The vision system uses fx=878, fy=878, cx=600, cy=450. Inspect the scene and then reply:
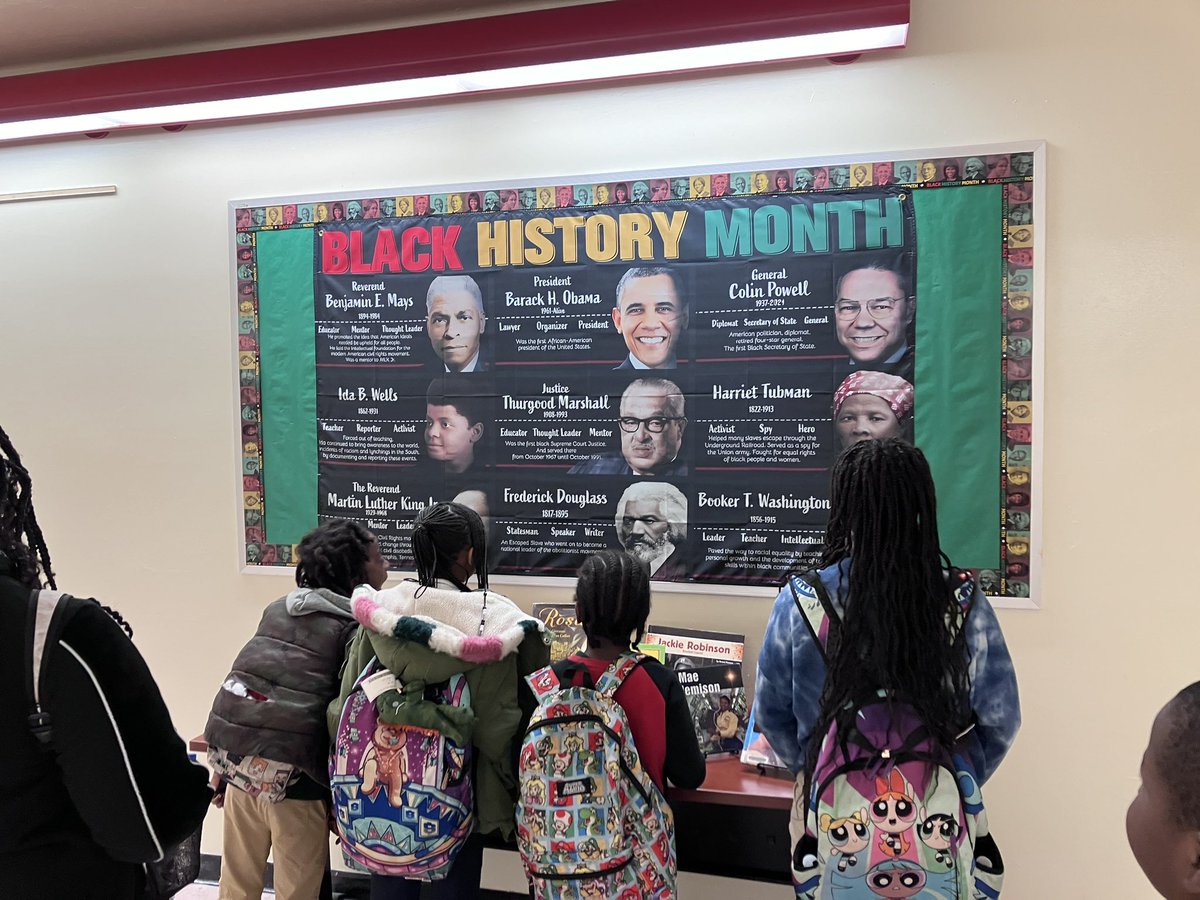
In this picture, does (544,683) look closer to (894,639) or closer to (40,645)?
(894,639)

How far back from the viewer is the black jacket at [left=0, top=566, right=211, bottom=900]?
1.26 meters

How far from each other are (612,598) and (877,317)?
4.06 feet

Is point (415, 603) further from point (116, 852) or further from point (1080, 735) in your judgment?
point (1080, 735)

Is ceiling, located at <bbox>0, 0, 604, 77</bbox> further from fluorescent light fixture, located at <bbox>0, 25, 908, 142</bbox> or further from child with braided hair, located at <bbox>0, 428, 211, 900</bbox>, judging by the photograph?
child with braided hair, located at <bbox>0, 428, 211, 900</bbox>

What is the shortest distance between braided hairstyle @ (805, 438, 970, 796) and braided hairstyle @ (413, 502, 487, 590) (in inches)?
36.0

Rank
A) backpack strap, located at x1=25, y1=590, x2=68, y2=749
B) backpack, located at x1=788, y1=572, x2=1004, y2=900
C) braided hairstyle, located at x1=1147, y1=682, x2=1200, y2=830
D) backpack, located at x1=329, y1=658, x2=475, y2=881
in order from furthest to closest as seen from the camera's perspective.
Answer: backpack, located at x1=329, y1=658, x2=475, y2=881 < backpack, located at x1=788, y1=572, x2=1004, y2=900 < backpack strap, located at x1=25, y1=590, x2=68, y2=749 < braided hairstyle, located at x1=1147, y1=682, x2=1200, y2=830

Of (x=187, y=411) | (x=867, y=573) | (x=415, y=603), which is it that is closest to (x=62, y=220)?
(x=187, y=411)

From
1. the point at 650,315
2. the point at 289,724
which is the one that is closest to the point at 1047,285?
the point at 650,315

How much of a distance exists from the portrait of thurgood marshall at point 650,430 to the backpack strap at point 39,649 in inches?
69.5

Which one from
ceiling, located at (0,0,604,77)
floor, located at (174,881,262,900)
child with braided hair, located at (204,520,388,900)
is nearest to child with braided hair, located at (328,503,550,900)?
child with braided hair, located at (204,520,388,900)

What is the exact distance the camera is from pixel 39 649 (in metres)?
1.24

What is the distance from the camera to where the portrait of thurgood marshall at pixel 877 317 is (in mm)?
2549

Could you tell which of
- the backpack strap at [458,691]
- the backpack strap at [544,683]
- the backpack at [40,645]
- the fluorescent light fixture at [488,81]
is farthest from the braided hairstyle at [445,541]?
the fluorescent light fixture at [488,81]

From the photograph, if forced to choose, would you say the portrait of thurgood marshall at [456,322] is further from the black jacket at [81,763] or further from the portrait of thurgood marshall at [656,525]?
the black jacket at [81,763]
